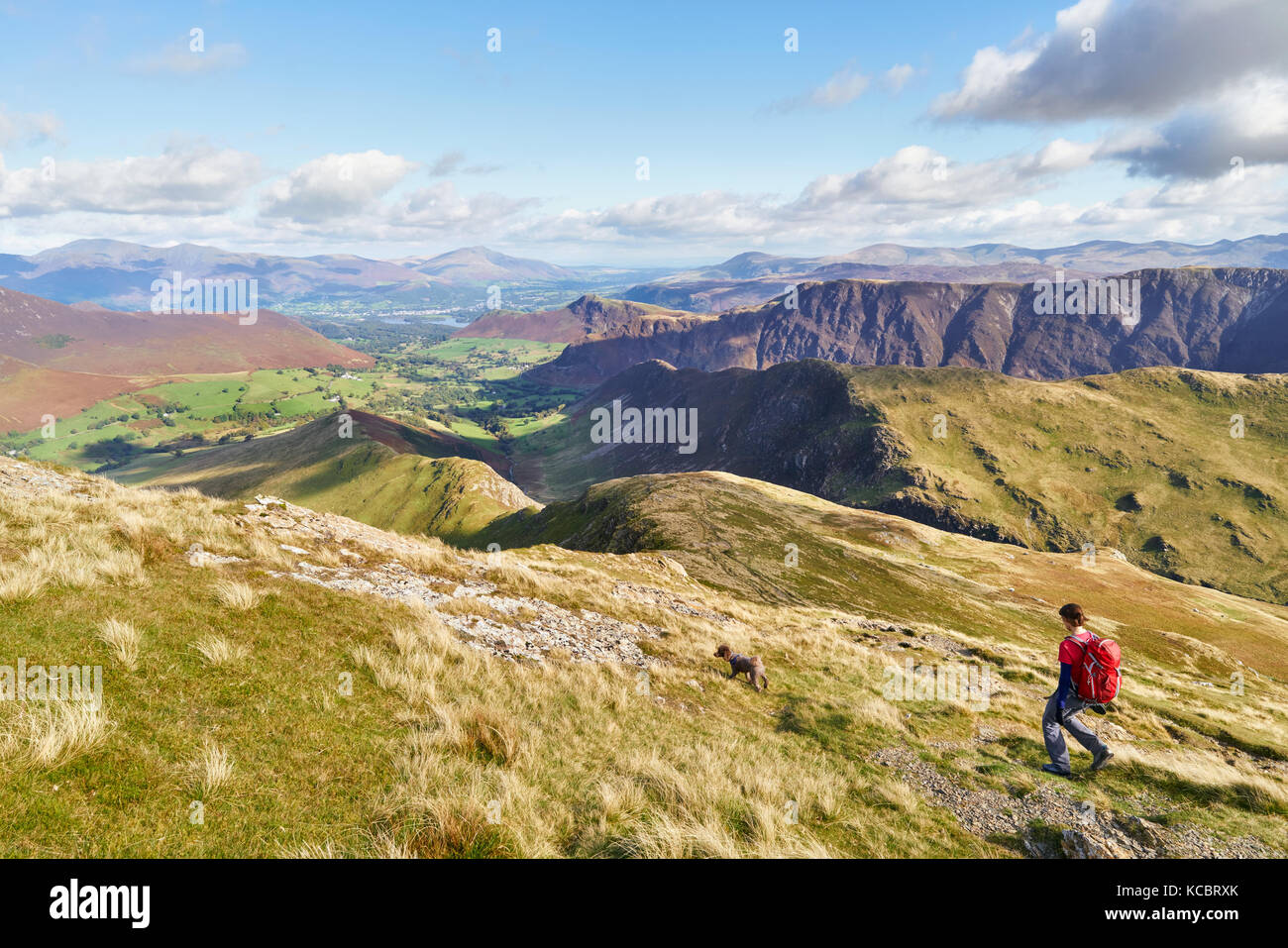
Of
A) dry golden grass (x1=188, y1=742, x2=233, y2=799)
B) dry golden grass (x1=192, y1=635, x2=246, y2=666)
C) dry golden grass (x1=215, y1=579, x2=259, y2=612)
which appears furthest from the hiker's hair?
dry golden grass (x1=215, y1=579, x2=259, y2=612)

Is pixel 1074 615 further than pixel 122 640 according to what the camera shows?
Yes

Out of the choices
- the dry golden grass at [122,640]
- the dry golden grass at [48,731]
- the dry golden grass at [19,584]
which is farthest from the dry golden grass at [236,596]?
the dry golden grass at [48,731]

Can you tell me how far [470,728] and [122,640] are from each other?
19.6 feet

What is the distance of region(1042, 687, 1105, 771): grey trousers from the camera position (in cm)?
1130

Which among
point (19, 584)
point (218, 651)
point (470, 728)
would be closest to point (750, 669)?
point (470, 728)

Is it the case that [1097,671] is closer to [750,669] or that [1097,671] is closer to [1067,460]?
[750,669]

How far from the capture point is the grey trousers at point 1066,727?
1130cm

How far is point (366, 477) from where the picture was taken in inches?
5472

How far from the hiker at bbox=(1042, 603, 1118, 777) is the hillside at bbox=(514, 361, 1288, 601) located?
137188 mm

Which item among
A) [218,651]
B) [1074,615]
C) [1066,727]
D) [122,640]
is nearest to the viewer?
[122,640]

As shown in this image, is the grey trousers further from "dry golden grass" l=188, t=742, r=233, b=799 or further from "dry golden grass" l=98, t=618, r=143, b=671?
"dry golden grass" l=98, t=618, r=143, b=671

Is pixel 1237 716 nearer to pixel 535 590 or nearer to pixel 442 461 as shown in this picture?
pixel 535 590

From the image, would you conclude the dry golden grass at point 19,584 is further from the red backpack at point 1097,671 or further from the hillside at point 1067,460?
the hillside at point 1067,460
